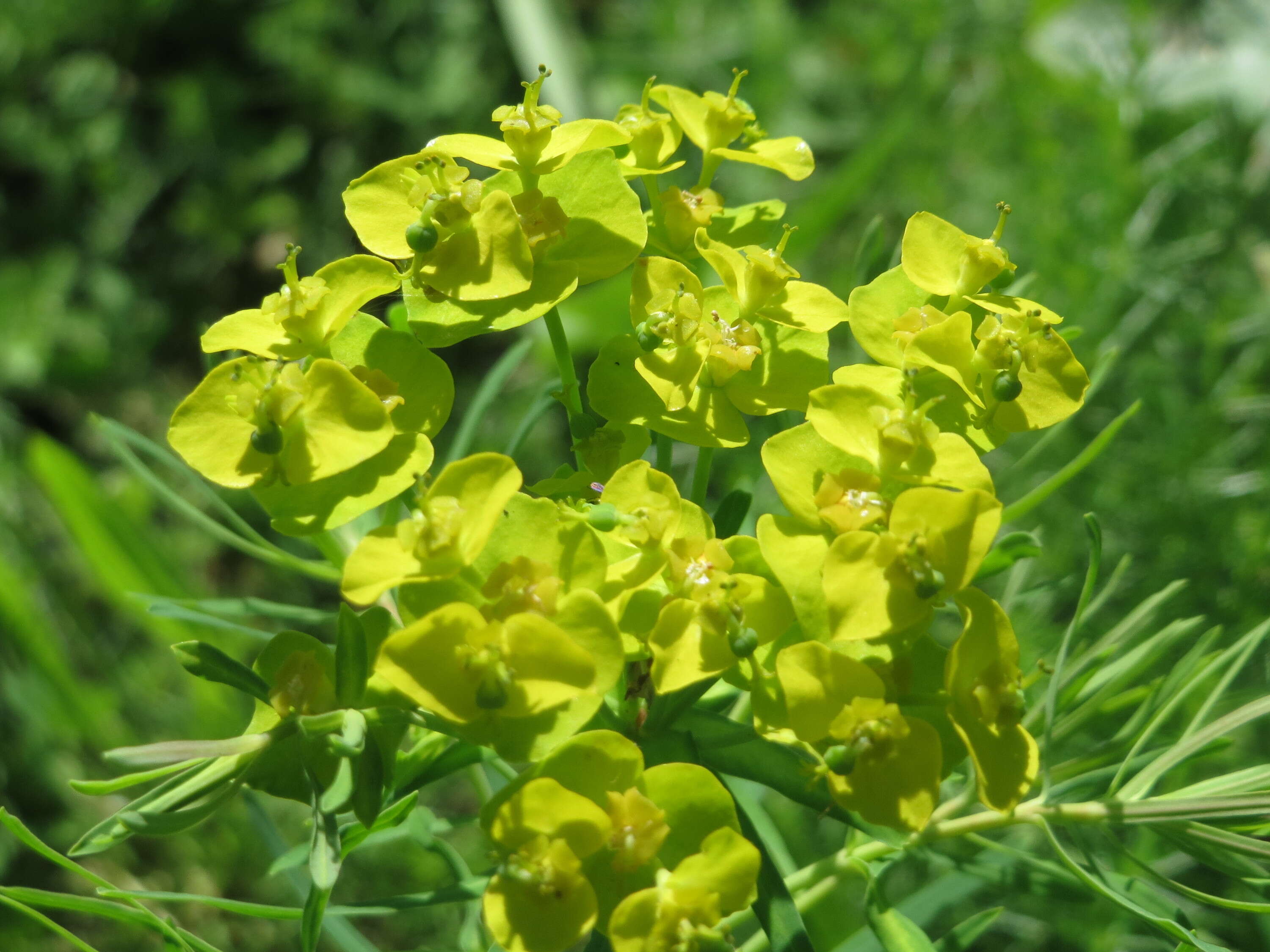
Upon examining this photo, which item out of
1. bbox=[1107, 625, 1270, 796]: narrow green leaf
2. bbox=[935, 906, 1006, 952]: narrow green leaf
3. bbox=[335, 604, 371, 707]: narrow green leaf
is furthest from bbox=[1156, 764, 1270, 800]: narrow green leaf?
bbox=[335, 604, 371, 707]: narrow green leaf

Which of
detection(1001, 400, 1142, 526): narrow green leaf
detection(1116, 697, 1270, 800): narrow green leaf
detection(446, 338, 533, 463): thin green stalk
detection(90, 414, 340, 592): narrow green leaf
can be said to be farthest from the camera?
detection(446, 338, 533, 463): thin green stalk

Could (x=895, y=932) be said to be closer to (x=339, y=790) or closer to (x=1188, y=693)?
(x=1188, y=693)

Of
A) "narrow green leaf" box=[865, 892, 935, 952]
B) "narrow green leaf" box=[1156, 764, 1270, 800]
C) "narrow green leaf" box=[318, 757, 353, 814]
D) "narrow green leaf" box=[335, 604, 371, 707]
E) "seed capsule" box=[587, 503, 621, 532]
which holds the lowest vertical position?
"narrow green leaf" box=[865, 892, 935, 952]

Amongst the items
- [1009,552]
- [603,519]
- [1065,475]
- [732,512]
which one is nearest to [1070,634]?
[1009,552]

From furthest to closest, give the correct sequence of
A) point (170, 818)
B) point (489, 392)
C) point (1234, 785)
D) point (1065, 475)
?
point (489, 392) → point (1065, 475) → point (1234, 785) → point (170, 818)

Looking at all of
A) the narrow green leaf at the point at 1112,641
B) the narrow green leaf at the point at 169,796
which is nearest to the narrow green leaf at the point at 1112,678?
the narrow green leaf at the point at 1112,641

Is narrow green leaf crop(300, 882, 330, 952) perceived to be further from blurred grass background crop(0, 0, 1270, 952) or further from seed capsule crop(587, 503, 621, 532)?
blurred grass background crop(0, 0, 1270, 952)
